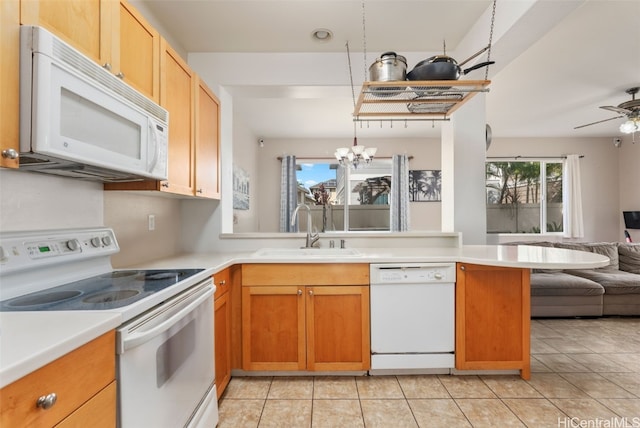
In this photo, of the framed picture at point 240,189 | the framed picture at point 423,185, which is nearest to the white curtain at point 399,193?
the framed picture at point 423,185

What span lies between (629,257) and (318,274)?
4.29 metres

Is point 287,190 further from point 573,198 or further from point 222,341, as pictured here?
point 573,198

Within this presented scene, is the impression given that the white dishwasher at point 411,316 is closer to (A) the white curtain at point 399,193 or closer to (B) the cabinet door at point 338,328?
(B) the cabinet door at point 338,328

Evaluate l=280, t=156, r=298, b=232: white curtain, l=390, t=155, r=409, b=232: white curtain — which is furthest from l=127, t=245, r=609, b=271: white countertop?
l=280, t=156, r=298, b=232: white curtain

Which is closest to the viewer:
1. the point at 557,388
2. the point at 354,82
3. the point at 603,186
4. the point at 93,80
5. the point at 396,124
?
the point at 93,80

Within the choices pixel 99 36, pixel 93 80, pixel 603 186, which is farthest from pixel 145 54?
pixel 603 186

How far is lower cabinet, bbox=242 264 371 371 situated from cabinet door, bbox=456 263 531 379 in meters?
0.65

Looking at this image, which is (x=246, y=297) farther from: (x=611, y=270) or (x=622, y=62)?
(x=611, y=270)

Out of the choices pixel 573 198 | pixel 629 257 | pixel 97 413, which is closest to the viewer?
pixel 97 413

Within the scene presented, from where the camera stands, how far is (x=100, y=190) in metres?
1.62

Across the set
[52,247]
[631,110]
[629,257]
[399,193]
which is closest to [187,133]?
[52,247]

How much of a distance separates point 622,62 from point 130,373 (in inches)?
173

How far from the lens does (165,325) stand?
1.09 m

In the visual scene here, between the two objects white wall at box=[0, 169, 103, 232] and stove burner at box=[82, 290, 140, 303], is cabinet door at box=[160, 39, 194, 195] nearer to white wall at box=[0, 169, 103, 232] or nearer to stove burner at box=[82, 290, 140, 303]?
white wall at box=[0, 169, 103, 232]
